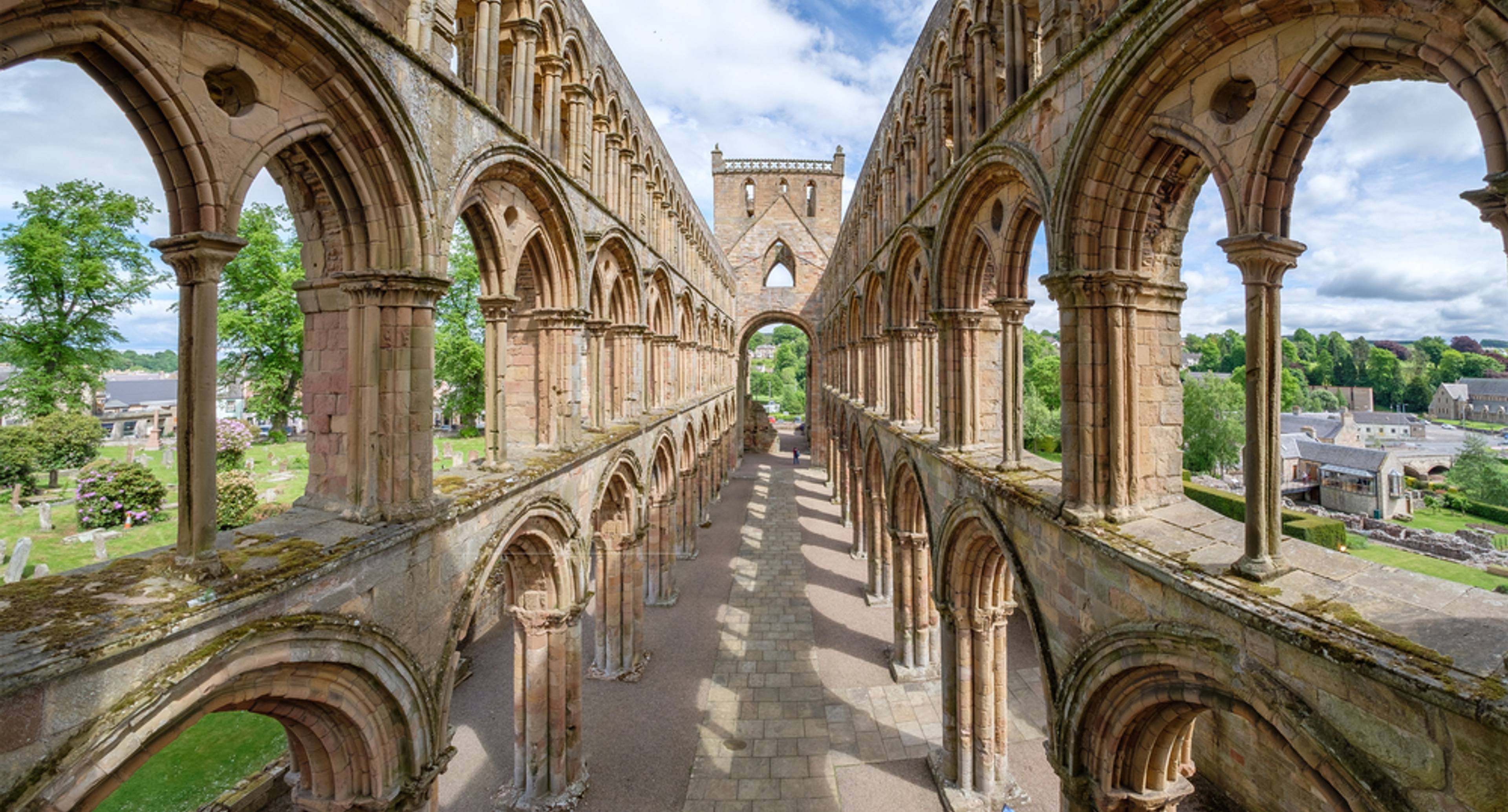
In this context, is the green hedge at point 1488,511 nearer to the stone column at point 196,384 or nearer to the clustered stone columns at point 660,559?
the clustered stone columns at point 660,559

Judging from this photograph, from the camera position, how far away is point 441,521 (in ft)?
20.0

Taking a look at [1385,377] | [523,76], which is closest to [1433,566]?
[523,76]

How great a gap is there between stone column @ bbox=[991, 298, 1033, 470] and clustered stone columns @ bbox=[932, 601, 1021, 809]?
2469 millimetres

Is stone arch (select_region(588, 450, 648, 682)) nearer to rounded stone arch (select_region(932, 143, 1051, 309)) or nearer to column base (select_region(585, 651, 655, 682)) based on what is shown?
column base (select_region(585, 651, 655, 682))

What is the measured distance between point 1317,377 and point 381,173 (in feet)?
322

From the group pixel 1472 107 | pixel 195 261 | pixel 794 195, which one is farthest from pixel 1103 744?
pixel 794 195

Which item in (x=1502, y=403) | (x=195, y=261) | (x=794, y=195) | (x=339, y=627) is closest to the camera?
(x=195, y=261)

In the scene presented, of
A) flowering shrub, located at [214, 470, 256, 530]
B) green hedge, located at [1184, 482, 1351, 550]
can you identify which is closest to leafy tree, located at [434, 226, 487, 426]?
flowering shrub, located at [214, 470, 256, 530]

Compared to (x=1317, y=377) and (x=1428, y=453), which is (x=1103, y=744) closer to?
(x=1428, y=453)

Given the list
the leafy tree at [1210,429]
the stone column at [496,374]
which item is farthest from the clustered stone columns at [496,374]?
the leafy tree at [1210,429]

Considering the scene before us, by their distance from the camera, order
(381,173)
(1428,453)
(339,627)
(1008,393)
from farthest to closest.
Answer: (1428,453), (1008,393), (381,173), (339,627)

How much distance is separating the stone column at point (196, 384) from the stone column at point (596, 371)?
23.8ft

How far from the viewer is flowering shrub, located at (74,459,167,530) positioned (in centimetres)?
1359

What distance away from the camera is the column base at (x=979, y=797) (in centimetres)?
862
